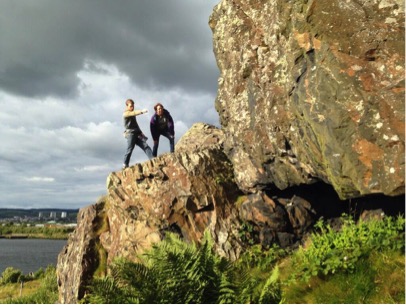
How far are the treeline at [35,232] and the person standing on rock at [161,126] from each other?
139918 millimetres

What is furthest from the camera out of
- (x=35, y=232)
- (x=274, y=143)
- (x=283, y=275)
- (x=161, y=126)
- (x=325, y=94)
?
(x=35, y=232)

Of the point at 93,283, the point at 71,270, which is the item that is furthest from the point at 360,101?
the point at 71,270

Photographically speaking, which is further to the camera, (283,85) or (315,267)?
(283,85)

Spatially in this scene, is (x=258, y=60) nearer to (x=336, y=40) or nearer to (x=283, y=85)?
(x=283, y=85)

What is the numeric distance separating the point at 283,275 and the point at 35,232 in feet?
590

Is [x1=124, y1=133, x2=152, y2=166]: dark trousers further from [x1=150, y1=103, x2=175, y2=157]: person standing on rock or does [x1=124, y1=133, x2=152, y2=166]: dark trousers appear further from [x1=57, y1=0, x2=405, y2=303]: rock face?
[x1=57, y1=0, x2=405, y2=303]: rock face

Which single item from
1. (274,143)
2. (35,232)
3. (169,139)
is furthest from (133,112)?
(35,232)

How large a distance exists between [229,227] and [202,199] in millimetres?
1239

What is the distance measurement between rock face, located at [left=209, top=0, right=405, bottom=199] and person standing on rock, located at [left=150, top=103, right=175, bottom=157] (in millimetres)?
4686

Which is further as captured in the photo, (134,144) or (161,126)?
(161,126)

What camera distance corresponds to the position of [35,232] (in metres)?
169

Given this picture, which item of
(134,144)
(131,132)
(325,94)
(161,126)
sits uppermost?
(161,126)

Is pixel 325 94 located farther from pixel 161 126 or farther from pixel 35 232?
pixel 35 232

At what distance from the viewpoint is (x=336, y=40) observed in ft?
24.5
